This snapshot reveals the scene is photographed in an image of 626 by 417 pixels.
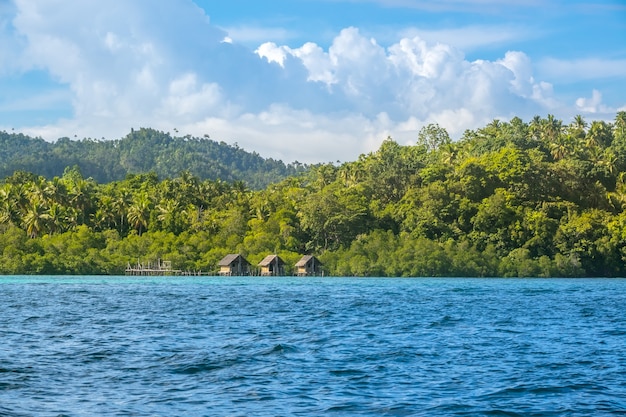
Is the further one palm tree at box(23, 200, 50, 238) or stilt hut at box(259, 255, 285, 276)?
palm tree at box(23, 200, 50, 238)

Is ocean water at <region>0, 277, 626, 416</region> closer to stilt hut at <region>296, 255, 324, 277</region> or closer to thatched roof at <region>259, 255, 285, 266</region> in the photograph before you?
stilt hut at <region>296, 255, 324, 277</region>

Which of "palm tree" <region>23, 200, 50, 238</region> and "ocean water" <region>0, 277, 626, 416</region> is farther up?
"palm tree" <region>23, 200, 50, 238</region>

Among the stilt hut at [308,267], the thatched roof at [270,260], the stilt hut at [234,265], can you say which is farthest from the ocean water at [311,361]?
the thatched roof at [270,260]

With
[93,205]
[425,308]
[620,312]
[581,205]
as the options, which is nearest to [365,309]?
[425,308]

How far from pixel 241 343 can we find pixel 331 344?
2465mm

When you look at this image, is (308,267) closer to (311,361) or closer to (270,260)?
(270,260)

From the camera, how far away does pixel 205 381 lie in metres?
16.4

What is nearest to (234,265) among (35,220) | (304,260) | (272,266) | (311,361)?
(272,266)

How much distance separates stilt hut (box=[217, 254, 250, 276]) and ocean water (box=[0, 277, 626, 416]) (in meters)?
44.8

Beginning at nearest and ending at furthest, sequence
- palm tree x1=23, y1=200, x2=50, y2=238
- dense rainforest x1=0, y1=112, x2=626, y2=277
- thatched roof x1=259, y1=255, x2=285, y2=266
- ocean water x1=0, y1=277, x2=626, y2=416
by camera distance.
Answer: ocean water x1=0, y1=277, x2=626, y2=416 < dense rainforest x1=0, y1=112, x2=626, y2=277 < thatched roof x1=259, y1=255, x2=285, y2=266 < palm tree x1=23, y1=200, x2=50, y2=238

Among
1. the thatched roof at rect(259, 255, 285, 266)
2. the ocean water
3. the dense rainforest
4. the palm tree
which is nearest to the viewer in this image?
the ocean water

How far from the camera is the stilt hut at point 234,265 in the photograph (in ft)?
266

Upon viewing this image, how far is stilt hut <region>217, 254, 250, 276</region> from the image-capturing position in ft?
266

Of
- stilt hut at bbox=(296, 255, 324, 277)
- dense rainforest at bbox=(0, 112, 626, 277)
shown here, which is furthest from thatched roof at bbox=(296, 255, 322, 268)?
dense rainforest at bbox=(0, 112, 626, 277)
